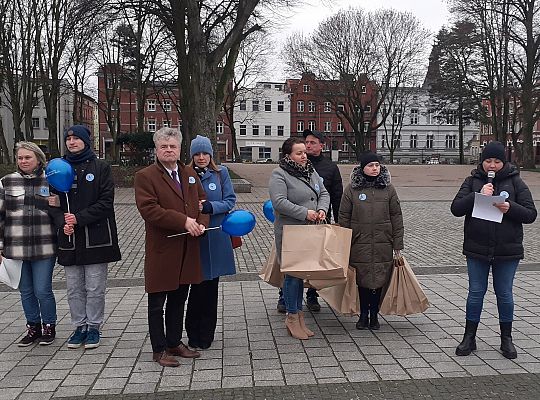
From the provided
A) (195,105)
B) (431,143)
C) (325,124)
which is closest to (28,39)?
(195,105)

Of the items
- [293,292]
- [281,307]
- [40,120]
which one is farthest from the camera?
[40,120]

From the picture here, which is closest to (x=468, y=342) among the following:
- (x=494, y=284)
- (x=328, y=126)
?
(x=494, y=284)

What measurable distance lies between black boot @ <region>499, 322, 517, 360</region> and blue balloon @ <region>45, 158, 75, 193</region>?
399 centimetres

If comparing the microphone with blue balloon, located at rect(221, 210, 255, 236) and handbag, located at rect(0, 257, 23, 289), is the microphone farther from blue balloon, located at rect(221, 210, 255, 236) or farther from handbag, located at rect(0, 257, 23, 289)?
handbag, located at rect(0, 257, 23, 289)

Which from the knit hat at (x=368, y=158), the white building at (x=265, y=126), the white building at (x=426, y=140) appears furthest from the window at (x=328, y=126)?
the knit hat at (x=368, y=158)

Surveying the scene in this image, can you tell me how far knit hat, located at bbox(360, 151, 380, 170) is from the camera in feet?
17.6

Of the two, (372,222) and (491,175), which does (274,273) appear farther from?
(491,175)

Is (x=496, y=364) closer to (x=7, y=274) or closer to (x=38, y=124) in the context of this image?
(x=7, y=274)

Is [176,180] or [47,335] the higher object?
[176,180]

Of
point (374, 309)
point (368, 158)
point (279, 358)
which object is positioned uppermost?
point (368, 158)

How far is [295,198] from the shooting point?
511 centimetres

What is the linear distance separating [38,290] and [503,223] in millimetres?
4142

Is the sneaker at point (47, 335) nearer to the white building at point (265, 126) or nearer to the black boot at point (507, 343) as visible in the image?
the black boot at point (507, 343)

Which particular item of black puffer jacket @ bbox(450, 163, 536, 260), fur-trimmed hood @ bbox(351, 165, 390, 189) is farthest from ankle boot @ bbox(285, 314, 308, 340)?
black puffer jacket @ bbox(450, 163, 536, 260)
